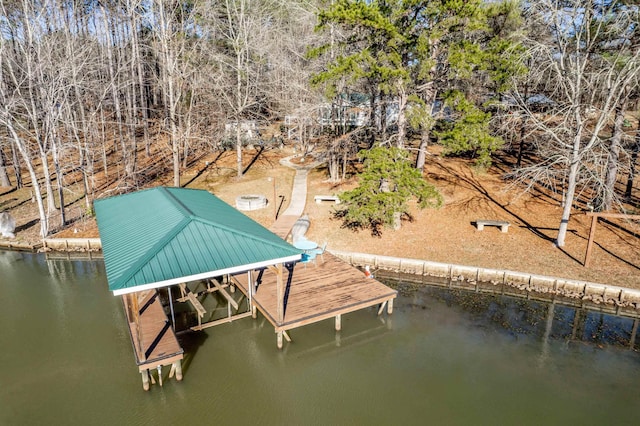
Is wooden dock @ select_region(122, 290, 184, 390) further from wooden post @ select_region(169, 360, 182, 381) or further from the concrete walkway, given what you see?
the concrete walkway

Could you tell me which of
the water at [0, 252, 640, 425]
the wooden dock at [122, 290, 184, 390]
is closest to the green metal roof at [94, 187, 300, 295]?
the wooden dock at [122, 290, 184, 390]

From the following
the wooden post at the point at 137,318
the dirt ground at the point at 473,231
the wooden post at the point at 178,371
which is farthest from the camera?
the dirt ground at the point at 473,231

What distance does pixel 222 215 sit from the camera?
12.5m

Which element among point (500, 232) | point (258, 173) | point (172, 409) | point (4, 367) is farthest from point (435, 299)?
point (258, 173)

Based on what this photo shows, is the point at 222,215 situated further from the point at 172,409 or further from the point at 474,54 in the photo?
the point at 474,54

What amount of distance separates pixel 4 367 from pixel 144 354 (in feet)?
13.8

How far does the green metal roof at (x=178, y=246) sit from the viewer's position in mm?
8535

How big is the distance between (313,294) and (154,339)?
4.79 m

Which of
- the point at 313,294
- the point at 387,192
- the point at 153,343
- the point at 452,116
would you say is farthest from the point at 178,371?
the point at 452,116

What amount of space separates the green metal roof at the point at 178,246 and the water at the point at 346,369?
10.0ft

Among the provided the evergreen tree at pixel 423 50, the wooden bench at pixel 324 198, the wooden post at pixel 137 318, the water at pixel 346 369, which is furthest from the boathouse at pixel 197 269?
the evergreen tree at pixel 423 50

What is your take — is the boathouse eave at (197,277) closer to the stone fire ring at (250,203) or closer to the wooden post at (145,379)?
the wooden post at (145,379)

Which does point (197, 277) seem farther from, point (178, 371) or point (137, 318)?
point (178, 371)

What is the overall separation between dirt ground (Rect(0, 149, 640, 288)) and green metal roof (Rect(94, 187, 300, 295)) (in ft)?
24.2
